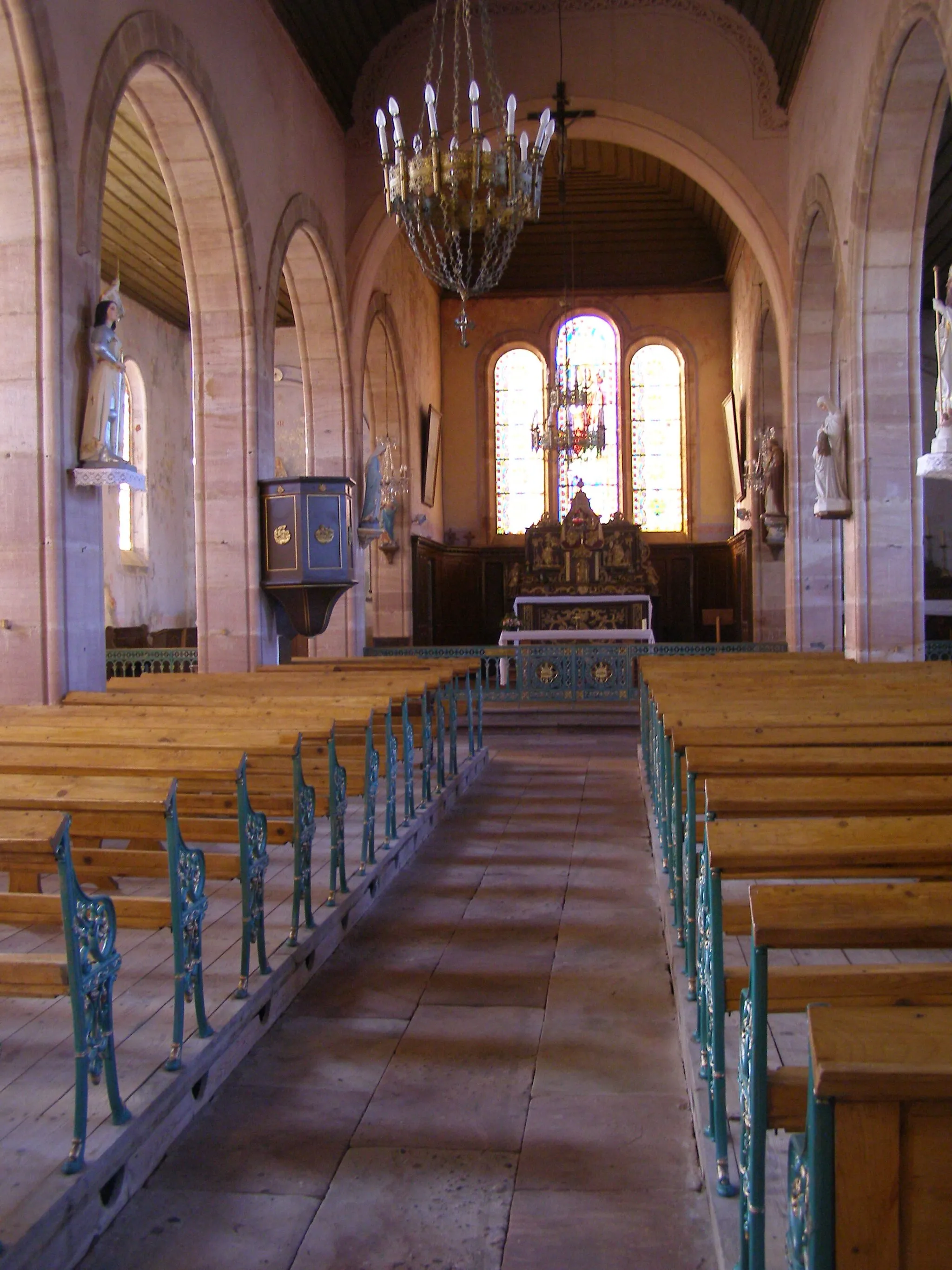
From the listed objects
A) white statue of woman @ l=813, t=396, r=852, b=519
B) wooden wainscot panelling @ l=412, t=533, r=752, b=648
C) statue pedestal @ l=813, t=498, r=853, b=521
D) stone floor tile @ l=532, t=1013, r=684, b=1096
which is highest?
white statue of woman @ l=813, t=396, r=852, b=519

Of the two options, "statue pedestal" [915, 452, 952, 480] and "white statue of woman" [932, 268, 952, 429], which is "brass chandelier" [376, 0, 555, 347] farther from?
"statue pedestal" [915, 452, 952, 480]

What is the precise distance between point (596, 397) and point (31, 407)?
1455 centimetres

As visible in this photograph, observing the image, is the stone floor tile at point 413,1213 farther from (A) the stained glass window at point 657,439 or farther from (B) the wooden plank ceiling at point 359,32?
(A) the stained glass window at point 657,439

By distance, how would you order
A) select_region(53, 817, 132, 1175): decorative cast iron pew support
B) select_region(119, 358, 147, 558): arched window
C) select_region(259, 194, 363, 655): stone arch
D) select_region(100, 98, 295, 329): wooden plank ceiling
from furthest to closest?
select_region(119, 358, 147, 558): arched window, select_region(259, 194, 363, 655): stone arch, select_region(100, 98, 295, 329): wooden plank ceiling, select_region(53, 817, 132, 1175): decorative cast iron pew support

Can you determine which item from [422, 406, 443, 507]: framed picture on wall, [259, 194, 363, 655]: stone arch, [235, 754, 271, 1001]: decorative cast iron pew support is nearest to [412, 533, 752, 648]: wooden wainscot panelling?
[422, 406, 443, 507]: framed picture on wall

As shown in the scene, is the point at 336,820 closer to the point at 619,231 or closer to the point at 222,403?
the point at 222,403

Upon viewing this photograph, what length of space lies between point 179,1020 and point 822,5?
38.7ft

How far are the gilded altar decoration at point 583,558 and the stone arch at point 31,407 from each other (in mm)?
10997

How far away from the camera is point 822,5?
1105 cm

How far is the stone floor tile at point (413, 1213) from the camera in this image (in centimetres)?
215

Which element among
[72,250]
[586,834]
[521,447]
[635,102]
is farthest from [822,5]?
[521,447]

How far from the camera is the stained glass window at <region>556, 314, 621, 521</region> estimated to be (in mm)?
20547

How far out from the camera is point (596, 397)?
20.3 m

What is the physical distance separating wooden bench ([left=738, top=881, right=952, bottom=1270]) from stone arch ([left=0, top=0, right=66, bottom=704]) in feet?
20.3
